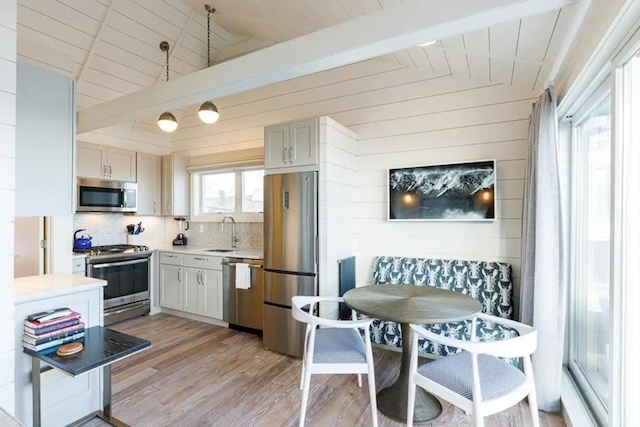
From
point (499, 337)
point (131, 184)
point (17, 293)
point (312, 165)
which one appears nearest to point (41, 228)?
point (131, 184)

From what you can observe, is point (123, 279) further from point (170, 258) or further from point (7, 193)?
point (7, 193)

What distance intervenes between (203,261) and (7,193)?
2.57m

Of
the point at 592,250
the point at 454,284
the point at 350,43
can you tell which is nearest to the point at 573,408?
the point at 592,250

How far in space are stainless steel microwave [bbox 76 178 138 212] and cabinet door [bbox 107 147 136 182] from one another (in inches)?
3.1

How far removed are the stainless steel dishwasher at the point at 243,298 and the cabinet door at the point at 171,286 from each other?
2.54ft

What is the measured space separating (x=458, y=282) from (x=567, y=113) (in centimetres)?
158

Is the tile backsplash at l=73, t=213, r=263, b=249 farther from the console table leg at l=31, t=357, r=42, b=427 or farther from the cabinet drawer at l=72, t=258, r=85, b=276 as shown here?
the console table leg at l=31, t=357, r=42, b=427

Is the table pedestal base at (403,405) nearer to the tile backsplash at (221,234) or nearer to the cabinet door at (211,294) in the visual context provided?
the cabinet door at (211,294)

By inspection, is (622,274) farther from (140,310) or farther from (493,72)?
(140,310)

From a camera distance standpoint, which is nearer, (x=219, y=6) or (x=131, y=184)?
(x=219, y=6)

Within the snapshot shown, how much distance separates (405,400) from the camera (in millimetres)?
2299

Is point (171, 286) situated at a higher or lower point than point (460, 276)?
lower

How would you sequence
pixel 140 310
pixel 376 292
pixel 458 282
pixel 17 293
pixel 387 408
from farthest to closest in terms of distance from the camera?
pixel 140 310, pixel 458 282, pixel 376 292, pixel 387 408, pixel 17 293

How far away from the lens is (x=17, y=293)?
1925mm
